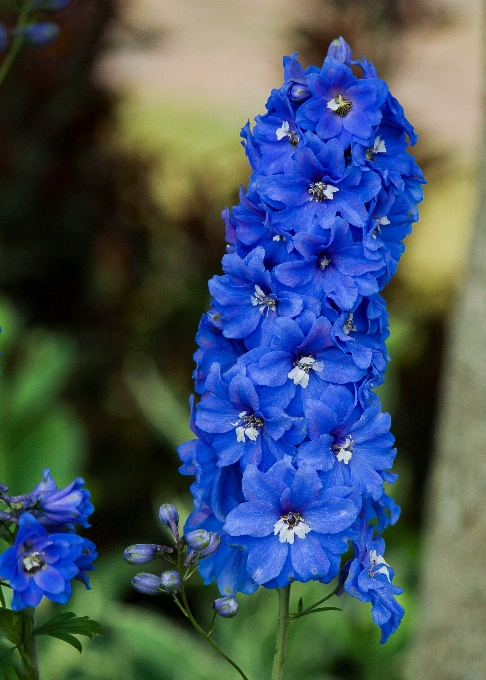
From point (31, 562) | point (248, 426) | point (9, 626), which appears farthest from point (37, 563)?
point (248, 426)

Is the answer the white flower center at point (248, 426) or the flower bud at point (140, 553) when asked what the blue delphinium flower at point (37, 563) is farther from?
the white flower center at point (248, 426)

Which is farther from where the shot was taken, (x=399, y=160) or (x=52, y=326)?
(x=52, y=326)

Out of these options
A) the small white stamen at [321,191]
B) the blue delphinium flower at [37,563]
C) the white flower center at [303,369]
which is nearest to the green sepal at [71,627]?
the blue delphinium flower at [37,563]

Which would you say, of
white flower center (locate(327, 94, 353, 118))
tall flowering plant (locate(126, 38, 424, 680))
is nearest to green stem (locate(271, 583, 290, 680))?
tall flowering plant (locate(126, 38, 424, 680))

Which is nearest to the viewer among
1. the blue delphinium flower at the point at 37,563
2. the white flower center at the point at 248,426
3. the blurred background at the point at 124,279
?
the blue delphinium flower at the point at 37,563

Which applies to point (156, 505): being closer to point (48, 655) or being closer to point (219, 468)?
point (48, 655)

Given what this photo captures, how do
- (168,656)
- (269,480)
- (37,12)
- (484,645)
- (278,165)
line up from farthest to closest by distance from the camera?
1. (168,656)
2. (484,645)
3. (37,12)
4. (278,165)
5. (269,480)

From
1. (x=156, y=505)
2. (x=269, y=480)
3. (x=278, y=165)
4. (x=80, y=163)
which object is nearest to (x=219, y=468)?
(x=269, y=480)
